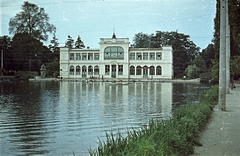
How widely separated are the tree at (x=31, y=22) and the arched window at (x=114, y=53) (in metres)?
10.4

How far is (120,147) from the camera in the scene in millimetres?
3977

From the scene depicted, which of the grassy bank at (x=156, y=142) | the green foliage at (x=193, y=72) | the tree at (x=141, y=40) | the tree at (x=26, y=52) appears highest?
the tree at (x=141, y=40)

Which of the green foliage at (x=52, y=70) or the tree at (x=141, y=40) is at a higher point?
the tree at (x=141, y=40)

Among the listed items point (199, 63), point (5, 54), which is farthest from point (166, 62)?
point (5, 54)

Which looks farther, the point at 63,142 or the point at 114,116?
the point at 114,116

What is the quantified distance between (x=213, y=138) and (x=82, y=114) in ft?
18.6

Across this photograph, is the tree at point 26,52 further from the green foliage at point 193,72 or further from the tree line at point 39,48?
the green foliage at point 193,72

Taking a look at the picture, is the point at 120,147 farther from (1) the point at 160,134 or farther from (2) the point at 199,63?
(2) the point at 199,63

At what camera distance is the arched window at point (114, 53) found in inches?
2283

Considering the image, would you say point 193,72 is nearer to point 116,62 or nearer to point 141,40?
point 116,62

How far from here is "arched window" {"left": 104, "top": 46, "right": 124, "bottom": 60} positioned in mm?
58000

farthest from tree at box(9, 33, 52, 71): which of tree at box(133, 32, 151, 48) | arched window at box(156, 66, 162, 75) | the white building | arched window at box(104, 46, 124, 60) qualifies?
tree at box(133, 32, 151, 48)

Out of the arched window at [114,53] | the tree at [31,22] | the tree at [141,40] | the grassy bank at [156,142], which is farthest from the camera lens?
the tree at [141,40]

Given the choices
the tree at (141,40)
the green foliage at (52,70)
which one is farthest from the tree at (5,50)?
the tree at (141,40)
